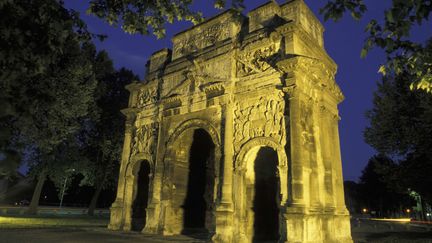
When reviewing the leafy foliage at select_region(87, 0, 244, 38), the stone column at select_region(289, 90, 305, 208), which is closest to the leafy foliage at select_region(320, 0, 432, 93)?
the leafy foliage at select_region(87, 0, 244, 38)

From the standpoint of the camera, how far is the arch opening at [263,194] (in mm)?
13391

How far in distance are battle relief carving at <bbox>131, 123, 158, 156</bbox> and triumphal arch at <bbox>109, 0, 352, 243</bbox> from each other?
0.20 ft

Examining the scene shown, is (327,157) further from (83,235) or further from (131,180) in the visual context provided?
(83,235)

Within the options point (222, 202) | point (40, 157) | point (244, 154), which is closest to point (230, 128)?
point (244, 154)

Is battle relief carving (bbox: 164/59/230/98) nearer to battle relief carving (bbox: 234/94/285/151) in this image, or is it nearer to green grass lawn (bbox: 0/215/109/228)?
battle relief carving (bbox: 234/94/285/151)

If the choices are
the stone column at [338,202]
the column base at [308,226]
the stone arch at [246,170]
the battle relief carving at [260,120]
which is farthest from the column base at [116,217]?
the stone column at [338,202]

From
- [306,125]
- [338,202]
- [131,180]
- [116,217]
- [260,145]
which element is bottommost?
[116,217]

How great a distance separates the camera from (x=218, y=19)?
1600 centimetres

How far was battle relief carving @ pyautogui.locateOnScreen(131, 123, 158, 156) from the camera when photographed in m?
16.9

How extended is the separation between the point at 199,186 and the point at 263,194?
4.48 m

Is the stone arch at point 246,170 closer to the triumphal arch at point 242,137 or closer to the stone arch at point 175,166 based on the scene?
the triumphal arch at point 242,137

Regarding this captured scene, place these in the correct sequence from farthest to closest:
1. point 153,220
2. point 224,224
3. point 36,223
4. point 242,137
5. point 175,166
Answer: point 36,223, point 175,166, point 153,220, point 242,137, point 224,224

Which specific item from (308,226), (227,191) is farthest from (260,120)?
(308,226)

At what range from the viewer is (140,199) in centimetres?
1738
